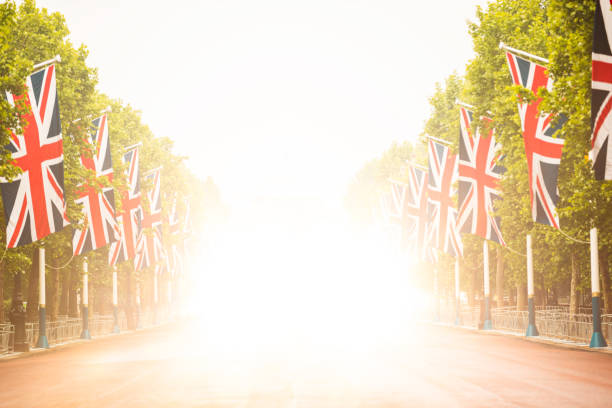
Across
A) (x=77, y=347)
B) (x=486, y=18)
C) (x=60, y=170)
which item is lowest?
(x=77, y=347)

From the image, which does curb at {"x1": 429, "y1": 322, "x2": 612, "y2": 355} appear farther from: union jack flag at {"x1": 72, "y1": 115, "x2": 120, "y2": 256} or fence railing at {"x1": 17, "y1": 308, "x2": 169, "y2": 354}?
fence railing at {"x1": 17, "y1": 308, "x2": 169, "y2": 354}

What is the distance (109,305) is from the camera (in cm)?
8725

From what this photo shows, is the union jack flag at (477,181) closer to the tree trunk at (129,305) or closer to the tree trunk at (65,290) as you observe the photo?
the tree trunk at (65,290)

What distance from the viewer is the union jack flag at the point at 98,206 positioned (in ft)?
136

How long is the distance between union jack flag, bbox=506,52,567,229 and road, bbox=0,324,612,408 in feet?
16.3

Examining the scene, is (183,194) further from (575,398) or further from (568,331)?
(575,398)

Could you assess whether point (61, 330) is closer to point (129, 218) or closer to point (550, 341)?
point (129, 218)

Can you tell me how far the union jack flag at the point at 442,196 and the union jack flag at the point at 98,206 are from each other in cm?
1791

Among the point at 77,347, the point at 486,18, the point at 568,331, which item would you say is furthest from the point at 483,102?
the point at 77,347

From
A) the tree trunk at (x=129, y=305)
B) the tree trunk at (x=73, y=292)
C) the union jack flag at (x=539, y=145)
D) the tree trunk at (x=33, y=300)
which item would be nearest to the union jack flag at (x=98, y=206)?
the tree trunk at (x=33, y=300)

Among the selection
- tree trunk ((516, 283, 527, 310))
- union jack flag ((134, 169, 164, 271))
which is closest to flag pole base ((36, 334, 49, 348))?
union jack flag ((134, 169, 164, 271))

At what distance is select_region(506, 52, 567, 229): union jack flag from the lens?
29000 millimetres

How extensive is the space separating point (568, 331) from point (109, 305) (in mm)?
57067

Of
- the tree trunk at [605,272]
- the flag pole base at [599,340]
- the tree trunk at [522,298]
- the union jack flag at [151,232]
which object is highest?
the union jack flag at [151,232]
